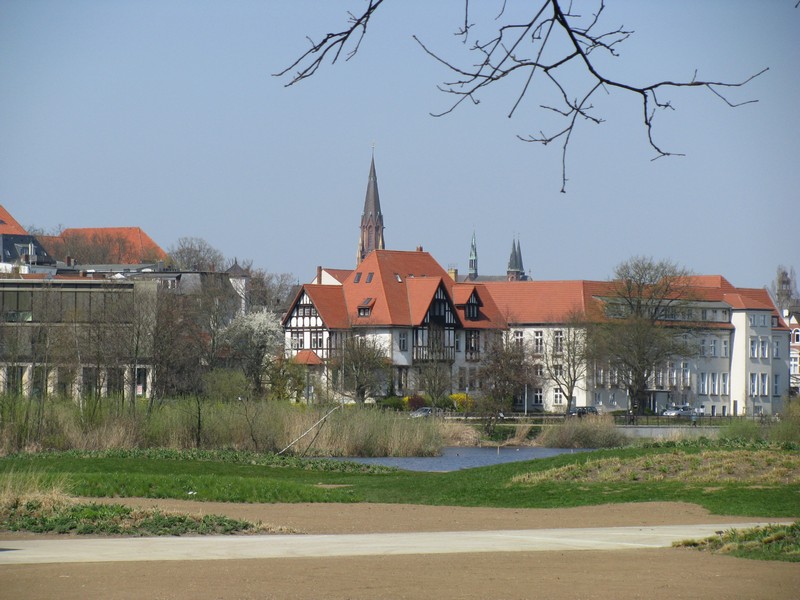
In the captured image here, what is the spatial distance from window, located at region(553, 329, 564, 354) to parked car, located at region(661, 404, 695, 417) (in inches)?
358

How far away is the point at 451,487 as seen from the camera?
30.5m

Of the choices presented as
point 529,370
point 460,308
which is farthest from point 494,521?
point 460,308

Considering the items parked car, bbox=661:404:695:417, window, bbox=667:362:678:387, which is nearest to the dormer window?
parked car, bbox=661:404:695:417

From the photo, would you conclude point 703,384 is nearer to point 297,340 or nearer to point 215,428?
point 297,340

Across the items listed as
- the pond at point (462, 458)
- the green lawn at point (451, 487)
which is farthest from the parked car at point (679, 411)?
Result: the green lawn at point (451, 487)

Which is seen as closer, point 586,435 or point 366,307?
point 586,435

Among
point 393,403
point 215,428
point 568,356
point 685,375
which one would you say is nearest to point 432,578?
point 215,428

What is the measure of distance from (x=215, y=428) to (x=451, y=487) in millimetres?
19322

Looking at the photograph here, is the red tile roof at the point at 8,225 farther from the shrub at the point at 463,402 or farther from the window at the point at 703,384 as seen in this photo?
the window at the point at 703,384

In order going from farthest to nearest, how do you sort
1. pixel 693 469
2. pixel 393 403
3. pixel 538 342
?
pixel 538 342, pixel 393 403, pixel 693 469

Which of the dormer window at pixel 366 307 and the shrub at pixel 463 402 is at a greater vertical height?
the dormer window at pixel 366 307

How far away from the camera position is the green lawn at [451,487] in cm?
2628

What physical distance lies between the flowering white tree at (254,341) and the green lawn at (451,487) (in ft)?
165

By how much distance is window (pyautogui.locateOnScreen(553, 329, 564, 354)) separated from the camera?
9994 centimetres
